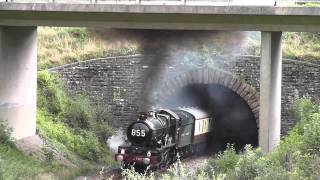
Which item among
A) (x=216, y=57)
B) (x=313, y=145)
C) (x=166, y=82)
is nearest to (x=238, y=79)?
(x=216, y=57)

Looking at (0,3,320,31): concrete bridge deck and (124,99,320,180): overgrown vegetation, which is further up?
(0,3,320,31): concrete bridge deck

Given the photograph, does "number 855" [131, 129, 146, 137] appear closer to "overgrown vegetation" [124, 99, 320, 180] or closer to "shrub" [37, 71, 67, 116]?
"overgrown vegetation" [124, 99, 320, 180]

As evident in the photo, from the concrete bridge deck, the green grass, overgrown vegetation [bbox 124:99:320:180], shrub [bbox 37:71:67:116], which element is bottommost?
overgrown vegetation [bbox 124:99:320:180]

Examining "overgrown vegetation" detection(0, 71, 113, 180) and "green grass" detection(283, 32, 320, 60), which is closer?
"overgrown vegetation" detection(0, 71, 113, 180)

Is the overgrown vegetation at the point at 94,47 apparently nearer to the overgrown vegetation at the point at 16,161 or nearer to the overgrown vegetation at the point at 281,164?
the overgrown vegetation at the point at 16,161

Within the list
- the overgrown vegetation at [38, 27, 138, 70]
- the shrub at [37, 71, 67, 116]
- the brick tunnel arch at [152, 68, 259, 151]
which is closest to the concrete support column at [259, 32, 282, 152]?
the brick tunnel arch at [152, 68, 259, 151]

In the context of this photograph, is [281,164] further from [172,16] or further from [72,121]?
[72,121]

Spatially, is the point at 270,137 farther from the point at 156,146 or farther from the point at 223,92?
the point at 223,92

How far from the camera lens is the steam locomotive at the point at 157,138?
75.6 ft

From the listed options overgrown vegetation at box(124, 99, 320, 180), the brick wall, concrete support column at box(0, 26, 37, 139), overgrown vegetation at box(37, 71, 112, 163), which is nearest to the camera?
overgrown vegetation at box(124, 99, 320, 180)

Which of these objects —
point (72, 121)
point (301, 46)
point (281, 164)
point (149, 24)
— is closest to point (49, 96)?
point (72, 121)

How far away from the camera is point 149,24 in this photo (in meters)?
20.8

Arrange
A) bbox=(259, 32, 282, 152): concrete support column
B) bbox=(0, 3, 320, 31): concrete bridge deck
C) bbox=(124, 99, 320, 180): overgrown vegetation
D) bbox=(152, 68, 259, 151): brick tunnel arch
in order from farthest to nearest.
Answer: bbox=(152, 68, 259, 151): brick tunnel arch
bbox=(259, 32, 282, 152): concrete support column
bbox=(0, 3, 320, 31): concrete bridge deck
bbox=(124, 99, 320, 180): overgrown vegetation

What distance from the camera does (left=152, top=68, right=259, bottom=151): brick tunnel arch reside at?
29312 millimetres
